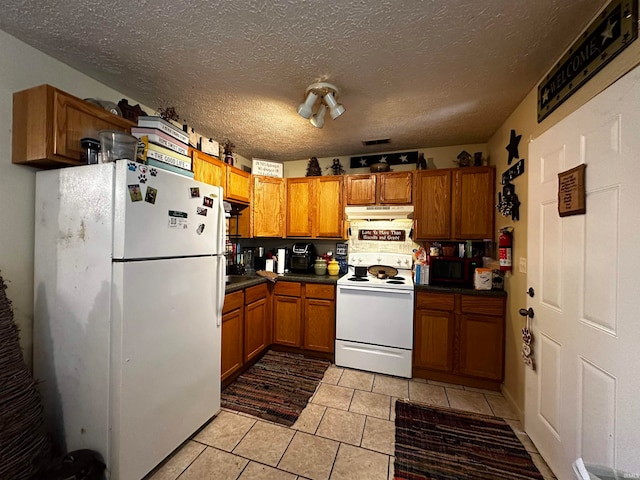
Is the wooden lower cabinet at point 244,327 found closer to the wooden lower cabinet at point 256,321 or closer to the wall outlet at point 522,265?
the wooden lower cabinet at point 256,321

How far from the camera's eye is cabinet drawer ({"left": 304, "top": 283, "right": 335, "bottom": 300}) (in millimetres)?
2766

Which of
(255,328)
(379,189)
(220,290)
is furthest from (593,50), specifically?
(255,328)

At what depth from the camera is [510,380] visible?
2.10 metres

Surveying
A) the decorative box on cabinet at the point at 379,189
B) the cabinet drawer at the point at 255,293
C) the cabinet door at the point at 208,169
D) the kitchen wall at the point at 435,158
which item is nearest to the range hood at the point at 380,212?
the decorative box on cabinet at the point at 379,189

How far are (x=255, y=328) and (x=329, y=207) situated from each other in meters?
1.64

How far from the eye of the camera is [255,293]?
2.63 meters

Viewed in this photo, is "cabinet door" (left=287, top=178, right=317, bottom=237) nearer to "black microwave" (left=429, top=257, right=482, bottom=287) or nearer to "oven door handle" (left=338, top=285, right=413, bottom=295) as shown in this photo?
"oven door handle" (left=338, top=285, right=413, bottom=295)

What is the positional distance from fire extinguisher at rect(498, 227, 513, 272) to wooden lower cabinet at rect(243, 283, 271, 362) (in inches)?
92.5

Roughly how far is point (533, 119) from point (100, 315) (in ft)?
9.83

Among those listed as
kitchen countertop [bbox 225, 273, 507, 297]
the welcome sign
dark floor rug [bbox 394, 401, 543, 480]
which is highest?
the welcome sign

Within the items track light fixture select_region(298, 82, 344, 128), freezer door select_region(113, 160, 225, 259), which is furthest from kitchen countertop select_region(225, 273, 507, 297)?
track light fixture select_region(298, 82, 344, 128)

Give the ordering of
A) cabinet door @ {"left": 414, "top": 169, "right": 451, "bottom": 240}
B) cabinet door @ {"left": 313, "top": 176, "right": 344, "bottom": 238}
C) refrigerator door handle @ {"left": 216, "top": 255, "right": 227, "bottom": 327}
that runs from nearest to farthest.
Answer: refrigerator door handle @ {"left": 216, "top": 255, "right": 227, "bottom": 327}
cabinet door @ {"left": 414, "top": 169, "right": 451, "bottom": 240}
cabinet door @ {"left": 313, "top": 176, "right": 344, "bottom": 238}

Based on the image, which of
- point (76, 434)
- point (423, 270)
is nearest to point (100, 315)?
point (76, 434)

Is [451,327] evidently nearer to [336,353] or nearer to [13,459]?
[336,353]
